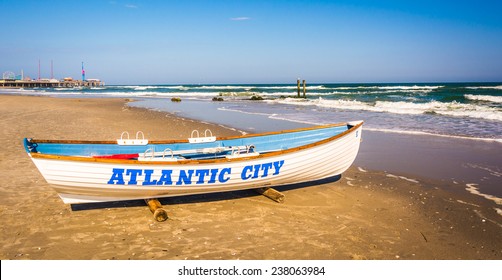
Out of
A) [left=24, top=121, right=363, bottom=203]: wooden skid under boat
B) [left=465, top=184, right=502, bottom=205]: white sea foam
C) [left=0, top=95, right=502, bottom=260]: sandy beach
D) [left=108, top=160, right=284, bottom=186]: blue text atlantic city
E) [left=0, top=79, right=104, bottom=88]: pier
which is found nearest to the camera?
[left=0, top=95, right=502, bottom=260]: sandy beach

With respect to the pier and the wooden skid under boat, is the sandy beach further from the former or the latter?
the pier

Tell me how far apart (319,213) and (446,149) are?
23.7 ft

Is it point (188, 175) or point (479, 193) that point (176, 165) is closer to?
point (188, 175)

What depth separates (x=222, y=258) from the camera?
4750 millimetres

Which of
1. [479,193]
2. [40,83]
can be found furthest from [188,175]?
[40,83]

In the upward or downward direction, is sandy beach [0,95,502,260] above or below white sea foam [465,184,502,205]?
below

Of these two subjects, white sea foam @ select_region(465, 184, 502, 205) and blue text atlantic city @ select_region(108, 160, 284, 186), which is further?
white sea foam @ select_region(465, 184, 502, 205)

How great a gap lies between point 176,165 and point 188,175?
0.30 m

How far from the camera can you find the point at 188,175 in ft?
20.0

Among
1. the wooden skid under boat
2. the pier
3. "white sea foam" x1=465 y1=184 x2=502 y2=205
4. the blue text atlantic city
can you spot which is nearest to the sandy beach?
"white sea foam" x1=465 y1=184 x2=502 y2=205

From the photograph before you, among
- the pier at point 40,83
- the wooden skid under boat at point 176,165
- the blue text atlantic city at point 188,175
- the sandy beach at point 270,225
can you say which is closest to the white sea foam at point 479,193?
the sandy beach at point 270,225

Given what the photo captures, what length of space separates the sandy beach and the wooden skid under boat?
440 mm

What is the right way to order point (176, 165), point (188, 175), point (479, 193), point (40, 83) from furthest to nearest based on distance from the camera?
point (40, 83) < point (479, 193) < point (188, 175) < point (176, 165)

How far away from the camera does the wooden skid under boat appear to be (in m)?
5.56
